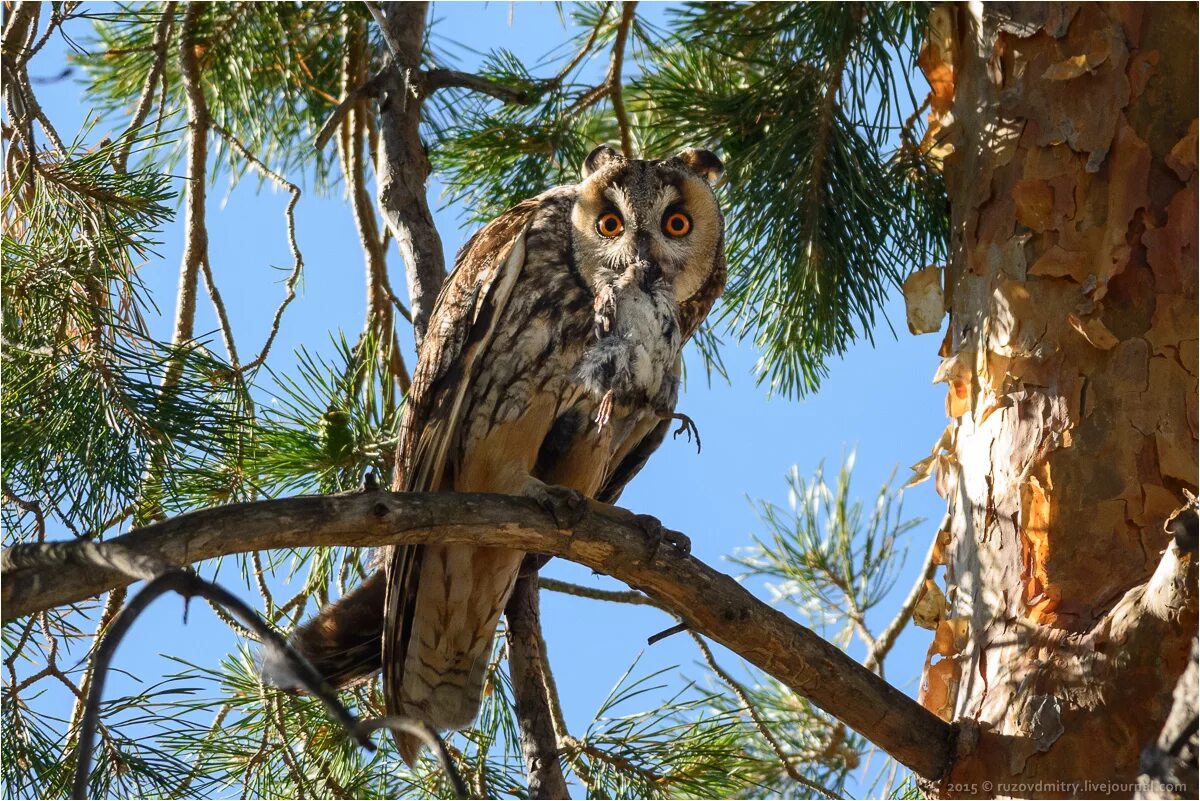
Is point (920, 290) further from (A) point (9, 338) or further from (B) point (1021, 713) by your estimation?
(A) point (9, 338)

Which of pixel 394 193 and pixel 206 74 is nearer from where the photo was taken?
pixel 394 193

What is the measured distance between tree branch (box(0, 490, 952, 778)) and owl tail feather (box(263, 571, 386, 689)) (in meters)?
0.47

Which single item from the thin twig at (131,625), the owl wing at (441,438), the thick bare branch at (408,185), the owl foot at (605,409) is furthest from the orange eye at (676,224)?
the thin twig at (131,625)

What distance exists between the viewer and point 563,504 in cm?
167

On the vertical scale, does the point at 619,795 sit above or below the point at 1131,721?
above

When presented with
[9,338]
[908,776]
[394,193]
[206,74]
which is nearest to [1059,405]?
[908,776]

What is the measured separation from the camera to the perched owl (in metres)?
1.96

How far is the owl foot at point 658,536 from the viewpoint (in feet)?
5.41

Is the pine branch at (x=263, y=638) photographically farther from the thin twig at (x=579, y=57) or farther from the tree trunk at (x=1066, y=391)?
the thin twig at (x=579, y=57)

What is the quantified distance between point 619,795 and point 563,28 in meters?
1.90

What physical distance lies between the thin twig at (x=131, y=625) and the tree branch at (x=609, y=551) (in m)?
0.29

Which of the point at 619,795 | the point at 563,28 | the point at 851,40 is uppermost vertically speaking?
the point at 563,28

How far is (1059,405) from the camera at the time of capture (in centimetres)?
180

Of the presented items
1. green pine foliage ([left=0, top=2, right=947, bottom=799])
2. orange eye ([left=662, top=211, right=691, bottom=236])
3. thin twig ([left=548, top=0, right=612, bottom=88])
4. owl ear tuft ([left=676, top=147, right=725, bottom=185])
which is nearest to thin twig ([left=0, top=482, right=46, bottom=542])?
green pine foliage ([left=0, top=2, right=947, bottom=799])
